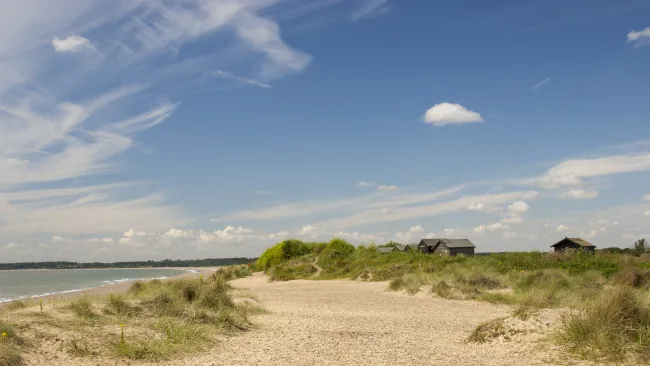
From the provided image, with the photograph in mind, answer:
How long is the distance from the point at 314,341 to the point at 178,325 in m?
3.32

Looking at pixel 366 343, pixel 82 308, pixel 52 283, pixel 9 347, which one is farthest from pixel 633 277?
pixel 52 283

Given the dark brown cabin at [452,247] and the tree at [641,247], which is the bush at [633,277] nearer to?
the tree at [641,247]

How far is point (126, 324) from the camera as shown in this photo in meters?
11.5

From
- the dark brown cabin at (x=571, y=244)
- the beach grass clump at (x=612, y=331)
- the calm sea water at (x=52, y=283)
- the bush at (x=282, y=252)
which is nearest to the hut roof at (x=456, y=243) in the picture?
the dark brown cabin at (x=571, y=244)

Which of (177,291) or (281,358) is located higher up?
(177,291)

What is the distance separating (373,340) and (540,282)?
1357 centimetres

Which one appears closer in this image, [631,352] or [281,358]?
[631,352]

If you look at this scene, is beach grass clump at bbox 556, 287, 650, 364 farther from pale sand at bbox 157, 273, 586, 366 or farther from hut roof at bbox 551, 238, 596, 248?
hut roof at bbox 551, 238, 596, 248

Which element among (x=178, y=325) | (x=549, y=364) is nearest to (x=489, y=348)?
(x=549, y=364)

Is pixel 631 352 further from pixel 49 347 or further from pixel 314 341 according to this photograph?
pixel 49 347

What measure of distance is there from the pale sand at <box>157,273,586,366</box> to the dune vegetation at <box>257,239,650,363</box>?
78 cm

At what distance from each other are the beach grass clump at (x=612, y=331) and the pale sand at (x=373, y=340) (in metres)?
0.51

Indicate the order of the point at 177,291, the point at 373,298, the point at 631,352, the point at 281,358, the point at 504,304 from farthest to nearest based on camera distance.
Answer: the point at 373,298, the point at 504,304, the point at 177,291, the point at 281,358, the point at 631,352

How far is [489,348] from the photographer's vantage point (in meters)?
10.8
